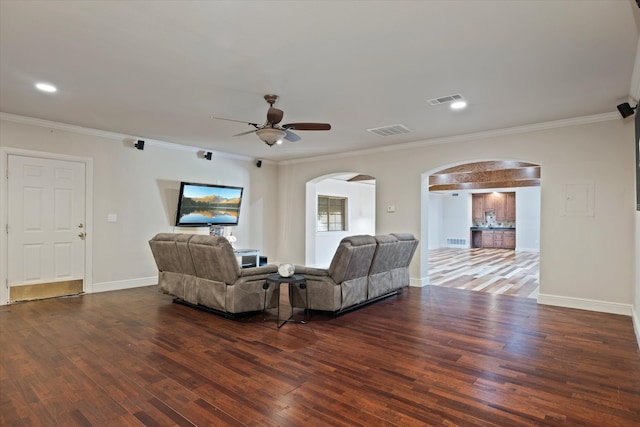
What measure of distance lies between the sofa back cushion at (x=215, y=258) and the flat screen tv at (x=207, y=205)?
2.41 meters

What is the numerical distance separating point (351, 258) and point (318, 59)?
2323 millimetres

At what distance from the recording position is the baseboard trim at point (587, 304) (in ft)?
15.1

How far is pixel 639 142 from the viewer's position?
11.6ft

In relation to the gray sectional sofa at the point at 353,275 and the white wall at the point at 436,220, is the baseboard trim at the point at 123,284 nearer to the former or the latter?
the gray sectional sofa at the point at 353,275

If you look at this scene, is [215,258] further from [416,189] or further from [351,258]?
[416,189]

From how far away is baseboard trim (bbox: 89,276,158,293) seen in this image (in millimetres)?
5805

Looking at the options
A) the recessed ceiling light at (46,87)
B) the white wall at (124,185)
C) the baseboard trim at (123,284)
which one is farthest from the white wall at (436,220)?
the recessed ceiling light at (46,87)

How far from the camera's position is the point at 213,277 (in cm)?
443

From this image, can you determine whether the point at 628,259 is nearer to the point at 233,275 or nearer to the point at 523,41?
the point at 523,41

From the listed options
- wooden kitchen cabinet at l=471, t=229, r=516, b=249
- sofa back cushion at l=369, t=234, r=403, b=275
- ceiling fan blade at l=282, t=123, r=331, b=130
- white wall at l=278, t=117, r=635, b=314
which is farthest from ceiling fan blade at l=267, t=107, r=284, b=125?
wooden kitchen cabinet at l=471, t=229, r=516, b=249

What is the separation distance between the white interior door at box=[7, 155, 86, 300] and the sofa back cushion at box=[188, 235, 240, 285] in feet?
8.10

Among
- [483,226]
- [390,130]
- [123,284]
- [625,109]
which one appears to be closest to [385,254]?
[390,130]

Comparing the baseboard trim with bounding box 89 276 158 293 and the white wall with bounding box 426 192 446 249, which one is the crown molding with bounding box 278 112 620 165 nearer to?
the baseboard trim with bounding box 89 276 158 293

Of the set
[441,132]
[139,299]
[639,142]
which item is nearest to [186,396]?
[139,299]
